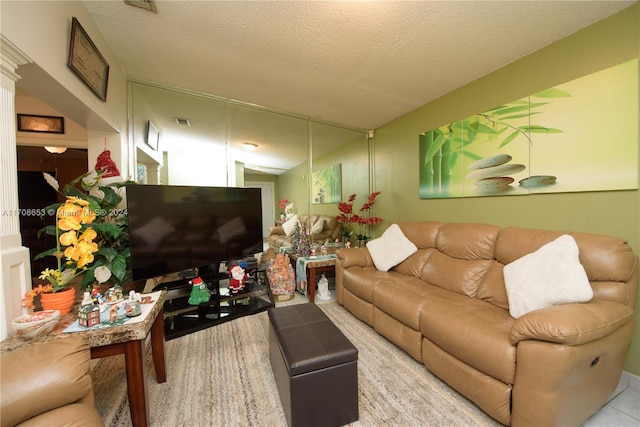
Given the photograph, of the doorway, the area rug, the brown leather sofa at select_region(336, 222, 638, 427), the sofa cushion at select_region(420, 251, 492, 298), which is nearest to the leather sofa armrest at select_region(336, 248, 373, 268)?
the brown leather sofa at select_region(336, 222, 638, 427)

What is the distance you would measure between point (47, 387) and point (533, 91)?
136 inches

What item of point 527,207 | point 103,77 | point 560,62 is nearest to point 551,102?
point 560,62

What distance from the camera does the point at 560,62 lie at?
1.89m

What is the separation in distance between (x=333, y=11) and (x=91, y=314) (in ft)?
7.48

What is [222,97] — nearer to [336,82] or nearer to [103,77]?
[103,77]

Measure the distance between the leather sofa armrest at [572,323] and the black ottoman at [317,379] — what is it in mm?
883

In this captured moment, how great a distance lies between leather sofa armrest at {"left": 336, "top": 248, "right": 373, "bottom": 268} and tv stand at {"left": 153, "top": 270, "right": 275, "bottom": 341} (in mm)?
968

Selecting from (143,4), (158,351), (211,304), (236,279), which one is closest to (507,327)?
(158,351)

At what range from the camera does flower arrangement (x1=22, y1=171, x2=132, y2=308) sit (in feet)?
4.16

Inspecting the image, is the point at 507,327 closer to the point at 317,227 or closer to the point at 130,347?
the point at 130,347

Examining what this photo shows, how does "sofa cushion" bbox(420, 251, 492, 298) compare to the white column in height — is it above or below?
below

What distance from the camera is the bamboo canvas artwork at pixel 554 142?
1626mm

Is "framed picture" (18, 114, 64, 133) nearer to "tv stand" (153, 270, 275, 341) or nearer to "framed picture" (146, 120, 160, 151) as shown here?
"framed picture" (146, 120, 160, 151)

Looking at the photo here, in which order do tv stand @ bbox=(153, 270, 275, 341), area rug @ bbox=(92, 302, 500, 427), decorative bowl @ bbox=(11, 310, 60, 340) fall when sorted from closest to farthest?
1. decorative bowl @ bbox=(11, 310, 60, 340)
2. area rug @ bbox=(92, 302, 500, 427)
3. tv stand @ bbox=(153, 270, 275, 341)
